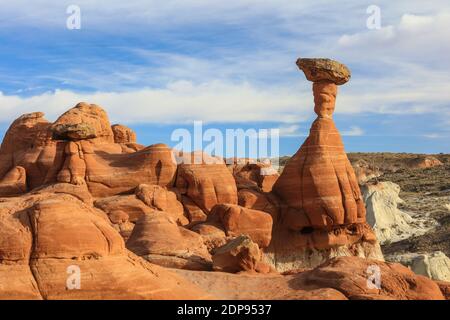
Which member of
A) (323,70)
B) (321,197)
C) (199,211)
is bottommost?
(199,211)

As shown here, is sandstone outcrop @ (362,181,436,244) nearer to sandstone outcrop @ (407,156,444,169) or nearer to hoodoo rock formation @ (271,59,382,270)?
hoodoo rock formation @ (271,59,382,270)

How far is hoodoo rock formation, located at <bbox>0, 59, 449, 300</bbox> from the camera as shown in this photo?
1509cm

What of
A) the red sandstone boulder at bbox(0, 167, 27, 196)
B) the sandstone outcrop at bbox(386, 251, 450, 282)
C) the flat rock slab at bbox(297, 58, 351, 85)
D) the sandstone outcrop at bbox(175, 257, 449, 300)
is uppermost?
the flat rock slab at bbox(297, 58, 351, 85)

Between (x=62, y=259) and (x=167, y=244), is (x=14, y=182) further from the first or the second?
(x=62, y=259)

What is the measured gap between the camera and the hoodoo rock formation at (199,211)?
49.5ft

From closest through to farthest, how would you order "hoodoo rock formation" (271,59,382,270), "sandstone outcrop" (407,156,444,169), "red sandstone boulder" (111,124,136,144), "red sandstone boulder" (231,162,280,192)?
1. "hoodoo rock formation" (271,59,382,270)
2. "red sandstone boulder" (231,162,280,192)
3. "red sandstone boulder" (111,124,136,144)
4. "sandstone outcrop" (407,156,444,169)

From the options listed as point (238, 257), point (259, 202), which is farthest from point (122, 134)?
point (238, 257)

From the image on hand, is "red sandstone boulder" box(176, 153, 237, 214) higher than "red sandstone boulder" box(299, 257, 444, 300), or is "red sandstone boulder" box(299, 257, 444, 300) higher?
"red sandstone boulder" box(176, 153, 237, 214)

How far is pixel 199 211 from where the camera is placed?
105 feet

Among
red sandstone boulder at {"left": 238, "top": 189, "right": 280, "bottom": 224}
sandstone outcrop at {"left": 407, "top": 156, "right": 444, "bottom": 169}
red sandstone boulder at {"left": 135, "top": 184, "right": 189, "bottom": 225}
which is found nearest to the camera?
red sandstone boulder at {"left": 135, "top": 184, "right": 189, "bottom": 225}

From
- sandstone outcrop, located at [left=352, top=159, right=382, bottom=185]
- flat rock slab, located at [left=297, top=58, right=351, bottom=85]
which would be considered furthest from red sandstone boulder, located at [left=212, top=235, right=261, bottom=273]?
sandstone outcrop, located at [left=352, top=159, right=382, bottom=185]

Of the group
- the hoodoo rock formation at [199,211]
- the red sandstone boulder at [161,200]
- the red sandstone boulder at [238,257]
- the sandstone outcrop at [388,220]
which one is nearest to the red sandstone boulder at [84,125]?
the hoodoo rock formation at [199,211]
